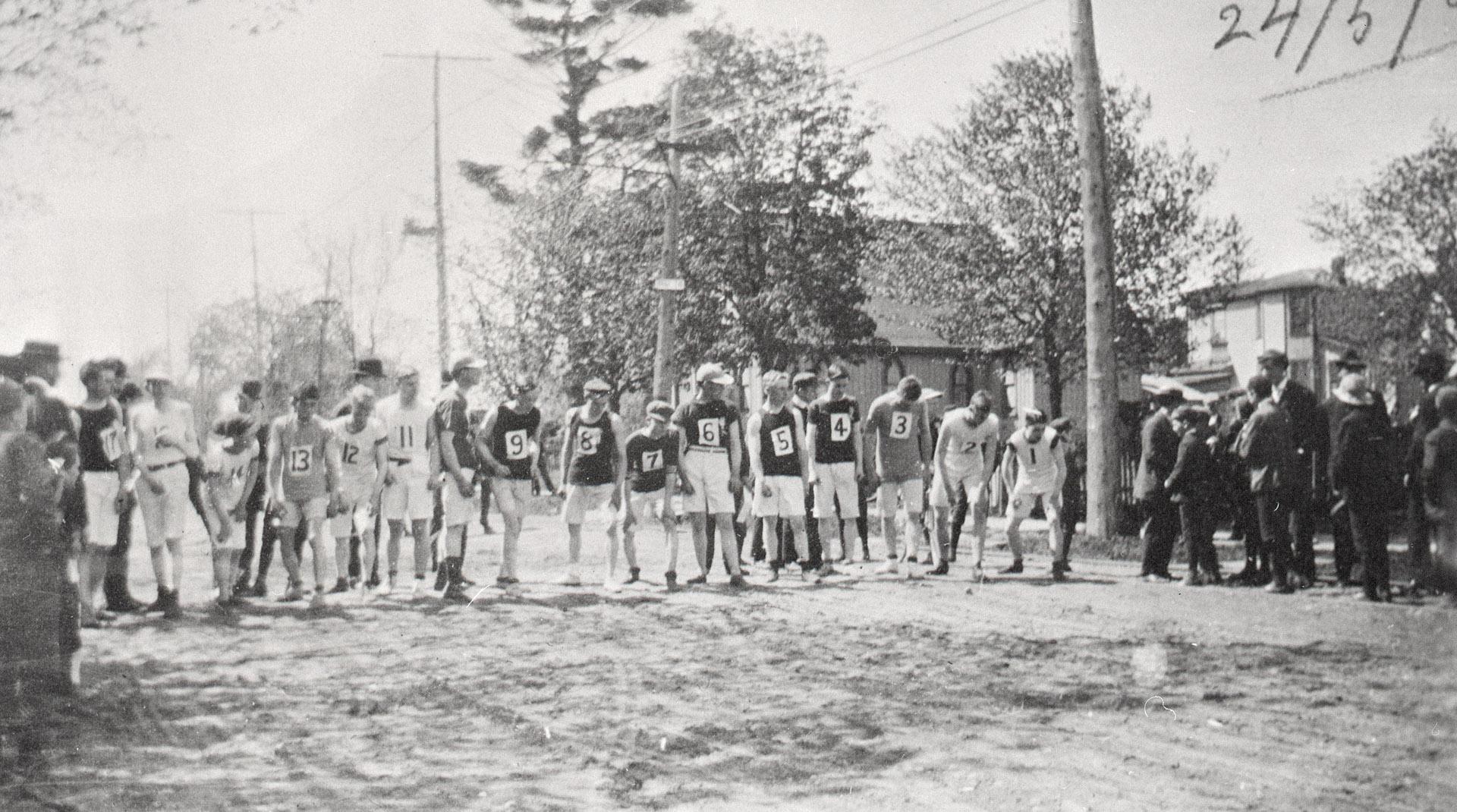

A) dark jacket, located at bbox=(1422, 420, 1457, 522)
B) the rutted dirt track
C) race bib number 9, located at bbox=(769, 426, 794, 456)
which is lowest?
the rutted dirt track

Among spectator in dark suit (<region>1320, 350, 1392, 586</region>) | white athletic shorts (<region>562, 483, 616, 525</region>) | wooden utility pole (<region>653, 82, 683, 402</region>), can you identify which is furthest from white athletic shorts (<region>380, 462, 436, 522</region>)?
spectator in dark suit (<region>1320, 350, 1392, 586</region>)

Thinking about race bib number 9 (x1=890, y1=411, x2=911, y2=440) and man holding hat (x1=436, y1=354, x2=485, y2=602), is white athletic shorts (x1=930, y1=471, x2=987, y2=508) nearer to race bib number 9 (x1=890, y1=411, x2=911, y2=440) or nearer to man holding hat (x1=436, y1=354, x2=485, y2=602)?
race bib number 9 (x1=890, y1=411, x2=911, y2=440)

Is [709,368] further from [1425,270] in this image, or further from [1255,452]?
[1425,270]

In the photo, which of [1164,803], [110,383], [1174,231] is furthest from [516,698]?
[1174,231]

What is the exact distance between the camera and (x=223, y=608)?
8664mm

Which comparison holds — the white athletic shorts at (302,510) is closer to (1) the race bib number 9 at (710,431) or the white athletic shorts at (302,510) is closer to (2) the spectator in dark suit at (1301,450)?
(1) the race bib number 9 at (710,431)

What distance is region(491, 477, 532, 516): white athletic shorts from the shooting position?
9188 mm

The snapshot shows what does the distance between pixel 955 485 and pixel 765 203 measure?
7550 millimetres

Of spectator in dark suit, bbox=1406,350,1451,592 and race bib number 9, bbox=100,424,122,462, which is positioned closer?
spectator in dark suit, bbox=1406,350,1451,592

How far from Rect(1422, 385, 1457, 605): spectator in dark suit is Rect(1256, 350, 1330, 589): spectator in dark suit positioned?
90.3 inches

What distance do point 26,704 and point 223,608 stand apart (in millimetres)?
3500

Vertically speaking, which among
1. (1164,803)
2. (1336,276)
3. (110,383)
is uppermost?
(1336,276)

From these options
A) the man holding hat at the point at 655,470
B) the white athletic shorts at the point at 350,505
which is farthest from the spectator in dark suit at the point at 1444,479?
the white athletic shorts at the point at 350,505

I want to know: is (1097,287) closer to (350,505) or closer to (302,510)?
(350,505)
